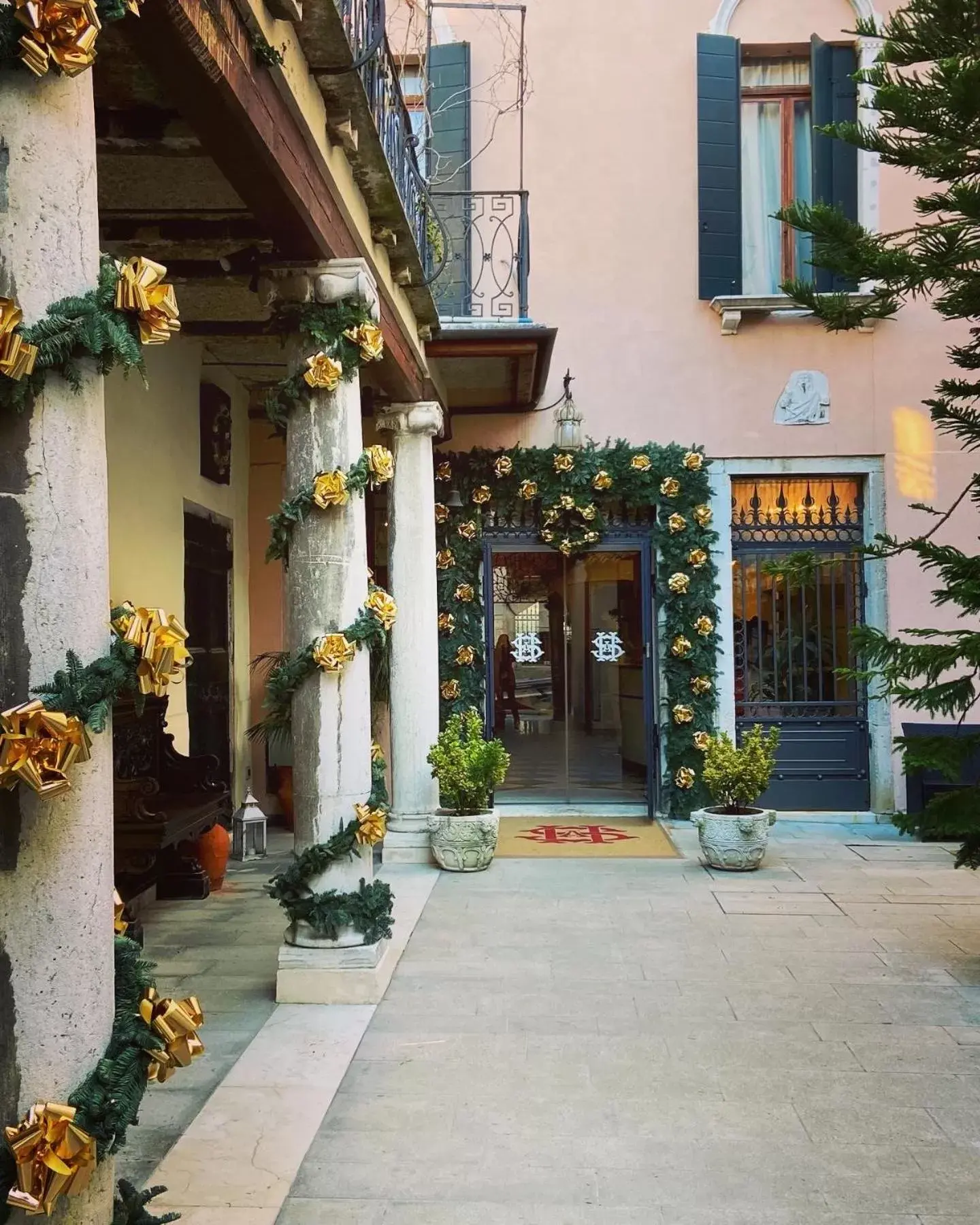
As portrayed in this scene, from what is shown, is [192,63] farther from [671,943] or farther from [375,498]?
[375,498]

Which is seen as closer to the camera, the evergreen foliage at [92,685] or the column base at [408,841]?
the evergreen foliage at [92,685]

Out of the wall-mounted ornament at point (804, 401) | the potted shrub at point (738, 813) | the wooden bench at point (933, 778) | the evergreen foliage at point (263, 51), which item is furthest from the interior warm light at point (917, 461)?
the evergreen foliage at point (263, 51)

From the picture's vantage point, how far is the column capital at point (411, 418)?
751cm

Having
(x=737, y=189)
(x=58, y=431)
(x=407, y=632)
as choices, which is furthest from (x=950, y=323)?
(x=58, y=431)

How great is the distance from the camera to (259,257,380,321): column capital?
4547 mm

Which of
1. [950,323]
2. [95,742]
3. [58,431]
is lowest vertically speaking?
[95,742]

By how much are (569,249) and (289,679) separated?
20.1ft

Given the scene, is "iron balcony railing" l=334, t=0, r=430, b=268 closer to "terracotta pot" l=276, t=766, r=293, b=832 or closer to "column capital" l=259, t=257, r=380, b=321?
"column capital" l=259, t=257, r=380, b=321

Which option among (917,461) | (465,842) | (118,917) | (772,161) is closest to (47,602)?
(118,917)

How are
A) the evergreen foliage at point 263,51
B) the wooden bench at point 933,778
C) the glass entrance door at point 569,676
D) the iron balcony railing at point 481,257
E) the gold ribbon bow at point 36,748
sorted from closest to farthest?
the gold ribbon bow at point 36,748, the evergreen foliage at point 263,51, the wooden bench at point 933,778, the iron balcony railing at point 481,257, the glass entrance door at point 569,676

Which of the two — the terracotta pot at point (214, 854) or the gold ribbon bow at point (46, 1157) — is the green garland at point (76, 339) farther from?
the terracotta pot at point (214, 854)

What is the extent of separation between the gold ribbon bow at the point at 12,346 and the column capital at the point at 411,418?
5.64 m

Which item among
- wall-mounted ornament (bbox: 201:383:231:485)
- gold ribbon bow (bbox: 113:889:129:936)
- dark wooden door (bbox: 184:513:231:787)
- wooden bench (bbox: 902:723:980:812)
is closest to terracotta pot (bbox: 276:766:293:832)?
dark wooden door (bbox: 184:513:231:787)

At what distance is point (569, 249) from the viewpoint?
9508 mm
